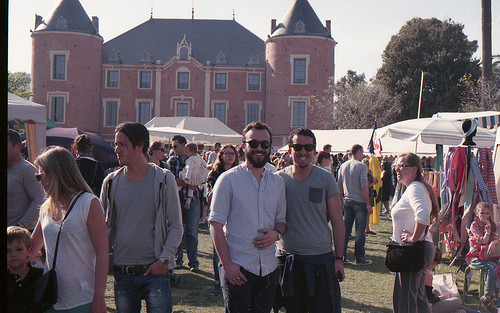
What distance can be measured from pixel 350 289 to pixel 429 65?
38.3m

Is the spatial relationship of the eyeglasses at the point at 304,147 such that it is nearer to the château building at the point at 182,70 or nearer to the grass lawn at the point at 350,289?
the grass lawn at the point at 350,289

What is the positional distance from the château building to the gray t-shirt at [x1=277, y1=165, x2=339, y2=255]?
3867 centimetres

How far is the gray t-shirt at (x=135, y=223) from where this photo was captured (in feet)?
11.7

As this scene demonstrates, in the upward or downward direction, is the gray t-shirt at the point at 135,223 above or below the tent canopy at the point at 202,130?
below

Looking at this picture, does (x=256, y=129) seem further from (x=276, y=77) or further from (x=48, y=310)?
(x=276, y=77)

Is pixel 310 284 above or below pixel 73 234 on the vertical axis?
below

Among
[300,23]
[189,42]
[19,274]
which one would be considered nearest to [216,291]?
[19,274]

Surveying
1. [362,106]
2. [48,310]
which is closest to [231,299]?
[48,310]

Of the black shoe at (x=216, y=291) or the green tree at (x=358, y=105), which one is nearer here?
the black shoe at (x=216, y=291)

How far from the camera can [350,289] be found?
7.26 meters

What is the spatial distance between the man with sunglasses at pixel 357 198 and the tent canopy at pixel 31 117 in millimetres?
5120

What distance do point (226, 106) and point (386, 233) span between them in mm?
32844

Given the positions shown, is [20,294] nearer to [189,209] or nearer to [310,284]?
[310,284]

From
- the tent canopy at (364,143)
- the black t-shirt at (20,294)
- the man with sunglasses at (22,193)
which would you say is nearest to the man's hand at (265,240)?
the black t-shirt at (20,294)
